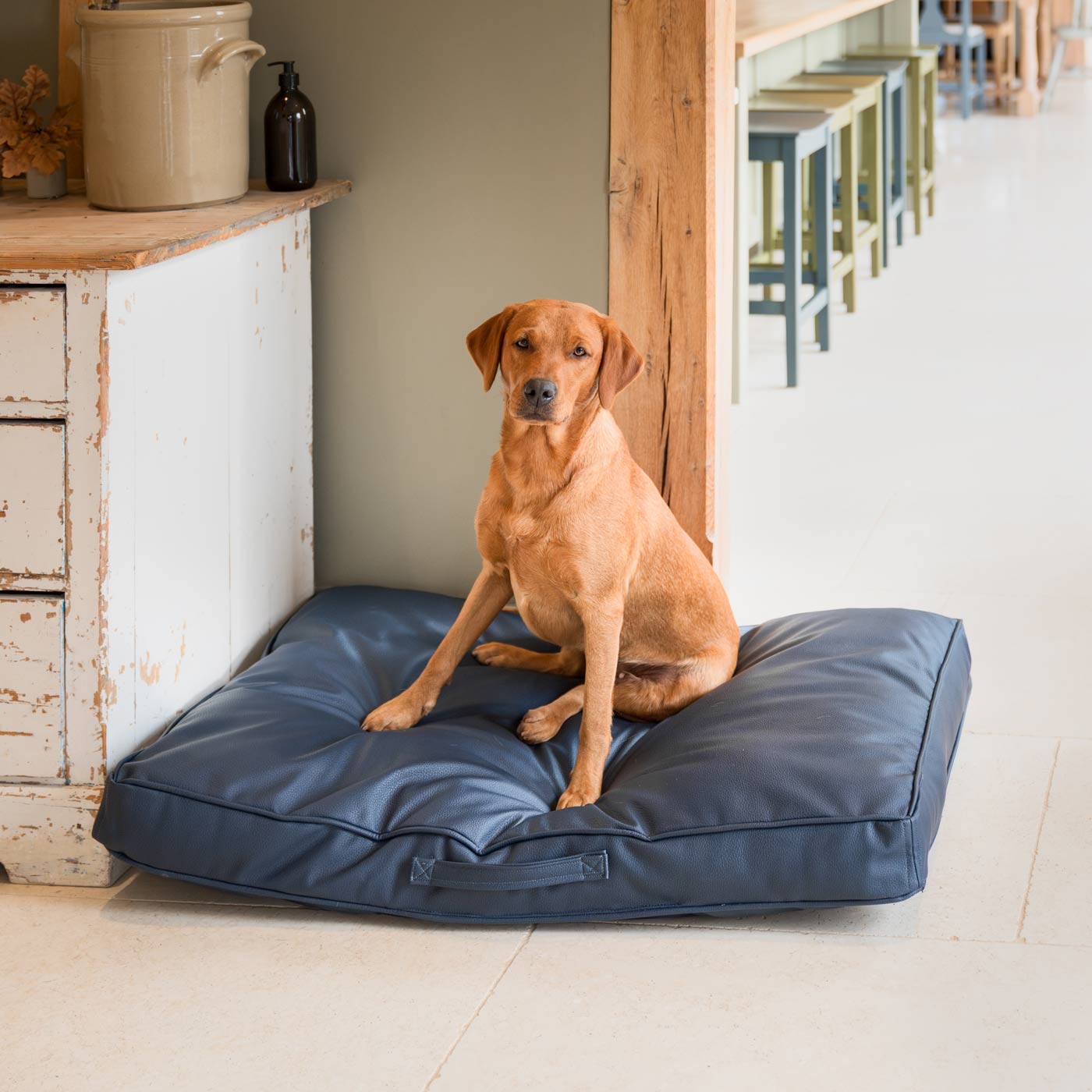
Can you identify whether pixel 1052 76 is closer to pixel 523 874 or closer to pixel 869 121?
pixel 869 121

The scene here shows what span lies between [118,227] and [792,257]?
9.88 ft

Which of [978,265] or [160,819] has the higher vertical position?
[978,265]

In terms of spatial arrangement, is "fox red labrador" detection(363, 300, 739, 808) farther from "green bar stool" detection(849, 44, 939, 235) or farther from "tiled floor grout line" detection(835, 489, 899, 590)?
"green bar stool" detection(849, 44, 939, 235)

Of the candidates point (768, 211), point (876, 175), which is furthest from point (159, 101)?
point (876, 175)

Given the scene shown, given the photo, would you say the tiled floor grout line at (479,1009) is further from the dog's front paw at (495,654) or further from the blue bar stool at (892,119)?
the blue bar stool at (892,119)

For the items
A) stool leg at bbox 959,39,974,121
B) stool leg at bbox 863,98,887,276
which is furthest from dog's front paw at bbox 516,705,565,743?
stool leg at bbox 959,39,974,121

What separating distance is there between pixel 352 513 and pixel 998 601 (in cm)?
137

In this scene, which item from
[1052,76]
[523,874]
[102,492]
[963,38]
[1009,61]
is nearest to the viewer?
[523,874]

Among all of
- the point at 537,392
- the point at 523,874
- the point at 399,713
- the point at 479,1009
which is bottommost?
the point at 479,1009

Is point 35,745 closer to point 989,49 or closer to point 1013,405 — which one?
point 1013,405

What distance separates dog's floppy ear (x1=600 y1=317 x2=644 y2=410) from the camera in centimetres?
230

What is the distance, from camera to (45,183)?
106 inches

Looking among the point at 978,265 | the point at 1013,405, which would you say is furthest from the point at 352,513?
the point at 978,265

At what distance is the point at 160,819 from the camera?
211 centimetres
